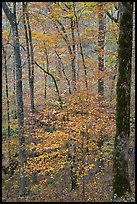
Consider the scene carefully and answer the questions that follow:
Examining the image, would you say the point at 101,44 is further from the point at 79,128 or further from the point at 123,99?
the point at 123,99

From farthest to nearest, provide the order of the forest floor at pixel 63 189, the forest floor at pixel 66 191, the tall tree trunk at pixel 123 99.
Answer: the forest floor at pixel 63 189 → the forest floor at pixel 66 191 → the tall tree trunk at pixel 123 99

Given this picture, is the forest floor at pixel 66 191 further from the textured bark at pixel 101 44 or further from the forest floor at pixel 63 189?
the textured bark at pixel 101 44

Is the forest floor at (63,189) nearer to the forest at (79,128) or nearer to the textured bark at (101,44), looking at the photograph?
the forest at (79,128)

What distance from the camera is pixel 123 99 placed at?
7449 millimetres

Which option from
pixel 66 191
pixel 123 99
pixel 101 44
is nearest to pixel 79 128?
pixel 123 99

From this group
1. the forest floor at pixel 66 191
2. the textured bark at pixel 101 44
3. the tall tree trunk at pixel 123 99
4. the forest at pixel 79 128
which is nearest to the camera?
the tall tree trunk at pixel 123 99

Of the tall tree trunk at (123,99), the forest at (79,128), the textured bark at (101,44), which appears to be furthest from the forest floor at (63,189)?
the textured bark at (101,44)

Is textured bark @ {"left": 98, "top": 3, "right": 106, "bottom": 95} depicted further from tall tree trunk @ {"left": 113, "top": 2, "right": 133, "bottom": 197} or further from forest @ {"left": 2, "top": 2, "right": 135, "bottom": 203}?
tall tree trunk @ {"left": 113, "top": 2, "right": 133, "bottom": 197}

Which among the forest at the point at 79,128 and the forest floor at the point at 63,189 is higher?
the forest at the point at 79,128

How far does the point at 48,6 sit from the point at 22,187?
9.22 metres

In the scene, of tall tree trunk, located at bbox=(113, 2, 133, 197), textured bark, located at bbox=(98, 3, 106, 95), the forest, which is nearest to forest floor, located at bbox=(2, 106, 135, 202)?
the forest

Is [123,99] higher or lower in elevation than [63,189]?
higher

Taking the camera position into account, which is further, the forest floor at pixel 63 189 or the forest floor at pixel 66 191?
the forest floor at pixel 63 189

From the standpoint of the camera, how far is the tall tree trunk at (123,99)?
715 cm
